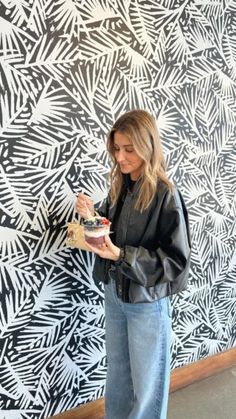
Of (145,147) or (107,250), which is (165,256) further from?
(145,147)

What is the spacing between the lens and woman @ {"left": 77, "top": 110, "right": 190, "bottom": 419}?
1229 mm

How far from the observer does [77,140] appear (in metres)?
1.54

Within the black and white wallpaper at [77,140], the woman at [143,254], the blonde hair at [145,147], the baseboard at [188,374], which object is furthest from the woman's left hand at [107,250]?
the baseboard at [188,374]

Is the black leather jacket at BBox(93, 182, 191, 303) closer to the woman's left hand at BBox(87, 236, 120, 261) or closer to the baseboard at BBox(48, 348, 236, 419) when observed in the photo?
the woman's left hand at BBox(87, 236, 120, 261)

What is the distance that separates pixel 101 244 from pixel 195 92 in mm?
1014

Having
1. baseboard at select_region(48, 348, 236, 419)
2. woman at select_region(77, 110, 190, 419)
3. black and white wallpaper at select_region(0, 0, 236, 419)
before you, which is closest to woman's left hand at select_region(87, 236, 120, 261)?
woman at select_region(77, 110, 190, 419)

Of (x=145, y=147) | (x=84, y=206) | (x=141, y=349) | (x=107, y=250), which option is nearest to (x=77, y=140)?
(x=84, y=206)

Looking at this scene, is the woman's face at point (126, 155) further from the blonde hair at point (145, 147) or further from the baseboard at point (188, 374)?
the baseboard at point (188, 374)

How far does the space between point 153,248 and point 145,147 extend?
0.35 meters

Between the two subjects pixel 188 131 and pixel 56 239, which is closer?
pixel 56 239

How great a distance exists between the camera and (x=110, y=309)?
1.44 metres

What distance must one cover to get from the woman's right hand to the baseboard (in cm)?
97

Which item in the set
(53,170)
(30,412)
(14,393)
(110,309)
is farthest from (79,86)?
(30,412)

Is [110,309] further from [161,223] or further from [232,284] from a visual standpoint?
[232,284]
